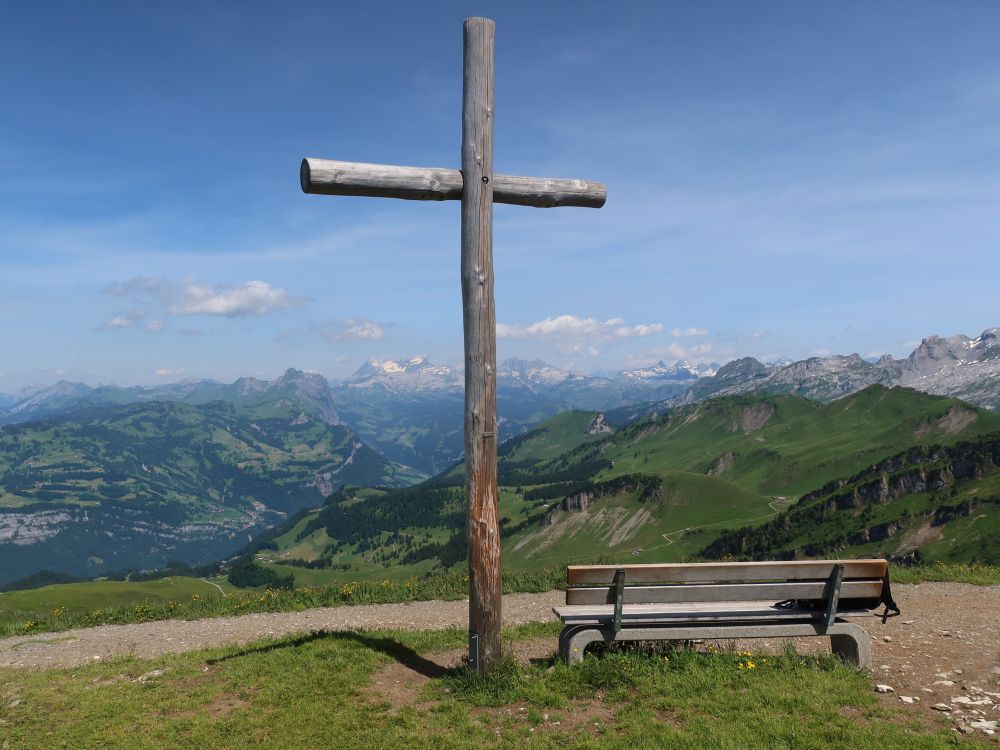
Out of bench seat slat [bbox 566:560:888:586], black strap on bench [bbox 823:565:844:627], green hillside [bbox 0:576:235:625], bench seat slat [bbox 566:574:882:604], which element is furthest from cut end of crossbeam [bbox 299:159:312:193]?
green hillside [bbox 0:576:235:625]

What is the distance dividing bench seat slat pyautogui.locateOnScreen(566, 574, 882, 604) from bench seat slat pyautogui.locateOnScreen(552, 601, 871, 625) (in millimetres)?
321

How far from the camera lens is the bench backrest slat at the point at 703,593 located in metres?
11.0

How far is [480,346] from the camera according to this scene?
36.9 feet

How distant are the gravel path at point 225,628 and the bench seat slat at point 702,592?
7.28 meters

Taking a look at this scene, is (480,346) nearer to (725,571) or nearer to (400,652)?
(725,571)

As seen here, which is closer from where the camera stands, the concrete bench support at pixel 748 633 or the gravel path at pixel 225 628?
the concrete bench support at pixel 748 633

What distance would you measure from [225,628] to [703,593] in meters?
14.8

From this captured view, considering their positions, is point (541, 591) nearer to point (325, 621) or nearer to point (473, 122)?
point (325, 621)

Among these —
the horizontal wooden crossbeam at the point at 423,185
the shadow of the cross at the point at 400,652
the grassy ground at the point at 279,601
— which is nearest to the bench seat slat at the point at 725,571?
the shadow of the cross at the point at 400,652

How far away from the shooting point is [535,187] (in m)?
12.2

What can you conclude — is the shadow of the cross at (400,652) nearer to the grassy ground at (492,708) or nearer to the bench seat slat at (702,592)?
the grassy ground at (492,708)

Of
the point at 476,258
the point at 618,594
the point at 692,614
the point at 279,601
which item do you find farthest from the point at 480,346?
the point at 279,601

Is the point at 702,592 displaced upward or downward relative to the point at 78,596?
upward

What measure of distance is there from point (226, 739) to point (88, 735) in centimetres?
253
